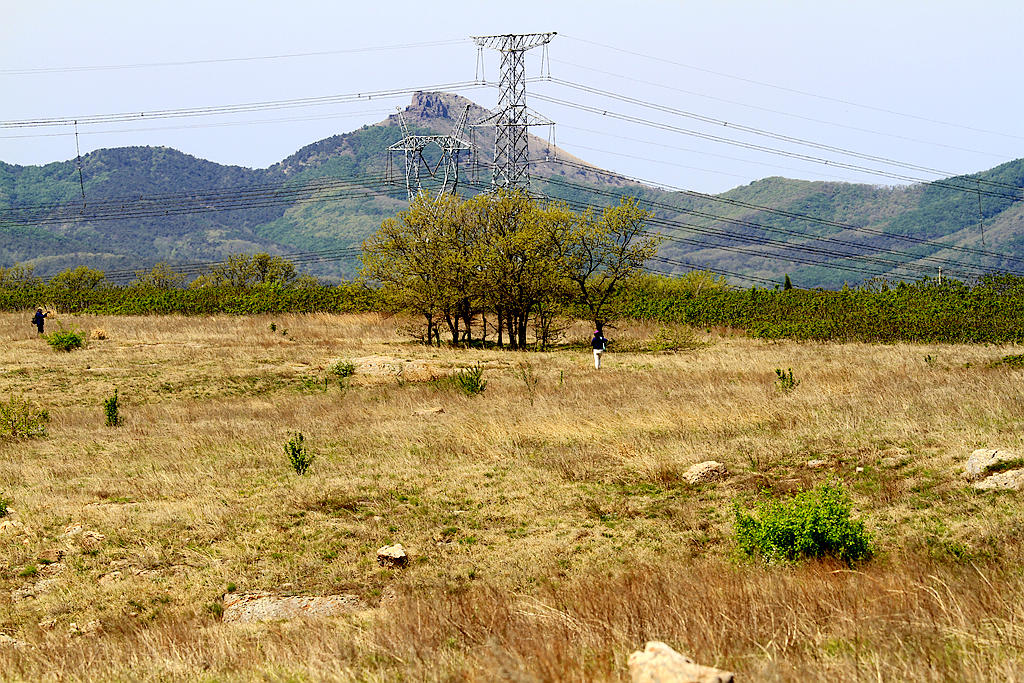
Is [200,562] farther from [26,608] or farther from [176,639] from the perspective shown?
[176,639]

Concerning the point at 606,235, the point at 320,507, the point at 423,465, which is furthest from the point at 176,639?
the point at 606,235

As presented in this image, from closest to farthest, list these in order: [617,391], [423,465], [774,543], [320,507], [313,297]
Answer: [774,543] → [320,507] → [423,465] → [617,391] → [313,297]

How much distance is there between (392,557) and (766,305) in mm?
44928

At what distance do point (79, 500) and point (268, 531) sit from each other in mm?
3880

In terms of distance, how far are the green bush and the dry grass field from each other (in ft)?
0.94

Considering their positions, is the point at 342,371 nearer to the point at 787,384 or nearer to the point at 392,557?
the point at 787,384

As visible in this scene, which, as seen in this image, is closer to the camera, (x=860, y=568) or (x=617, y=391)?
(x=860, y=568)

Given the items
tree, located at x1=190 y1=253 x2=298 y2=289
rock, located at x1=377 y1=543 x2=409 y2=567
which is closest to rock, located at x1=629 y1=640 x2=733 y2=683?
rock, located at x1=377 y1=543 x2=409 y2=567

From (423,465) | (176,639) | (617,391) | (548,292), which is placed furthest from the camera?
(548,292)

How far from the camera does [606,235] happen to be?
133ft

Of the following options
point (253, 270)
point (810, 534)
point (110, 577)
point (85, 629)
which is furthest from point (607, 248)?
point (253, 270)

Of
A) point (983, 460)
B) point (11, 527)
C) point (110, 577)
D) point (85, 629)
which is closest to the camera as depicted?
point (85, 629)

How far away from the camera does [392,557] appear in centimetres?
1016

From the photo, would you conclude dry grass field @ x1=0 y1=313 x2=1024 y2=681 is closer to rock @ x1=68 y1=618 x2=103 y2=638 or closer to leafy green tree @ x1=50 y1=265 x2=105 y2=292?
rock @ x1=68 y1=618 x2=103 y2=638
